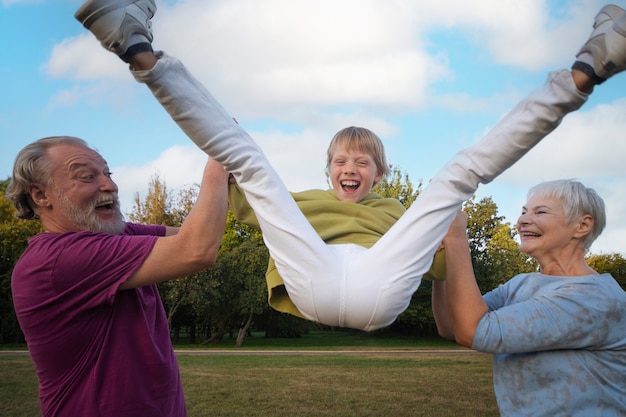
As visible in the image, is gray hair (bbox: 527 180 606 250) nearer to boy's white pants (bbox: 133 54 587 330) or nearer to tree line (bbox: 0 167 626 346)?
boy's white pants (bbox: 133 54 587 330)

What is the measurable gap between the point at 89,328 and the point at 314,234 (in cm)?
135

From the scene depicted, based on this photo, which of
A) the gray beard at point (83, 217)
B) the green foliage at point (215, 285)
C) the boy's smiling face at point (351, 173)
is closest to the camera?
the gray beard at point (83, 217)

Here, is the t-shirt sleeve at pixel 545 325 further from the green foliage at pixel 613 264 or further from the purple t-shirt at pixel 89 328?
the green foliage at pixel 613 264

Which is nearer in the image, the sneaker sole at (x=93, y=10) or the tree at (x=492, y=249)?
the sneaker sole at (x=93, y=10)

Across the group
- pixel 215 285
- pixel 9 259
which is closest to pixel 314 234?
pixel 215 285

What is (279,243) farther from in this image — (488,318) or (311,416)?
(311,416)

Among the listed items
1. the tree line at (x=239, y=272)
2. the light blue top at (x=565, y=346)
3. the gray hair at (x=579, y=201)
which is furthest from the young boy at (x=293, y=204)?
the tree line at (x=239, y=272)

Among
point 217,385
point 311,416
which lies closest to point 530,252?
point 311,416

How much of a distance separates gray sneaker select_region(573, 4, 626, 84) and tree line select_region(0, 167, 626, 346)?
2423 centimetres

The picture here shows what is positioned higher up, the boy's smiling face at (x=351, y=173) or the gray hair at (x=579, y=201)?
the boy's smiling face at (x=351, y=173)

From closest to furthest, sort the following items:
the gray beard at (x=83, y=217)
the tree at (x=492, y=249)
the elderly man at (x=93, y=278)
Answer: the elderly man at (x=93, y=278)
the gray beard at (x=83, y=217)
the tree at (x=492, y=249)

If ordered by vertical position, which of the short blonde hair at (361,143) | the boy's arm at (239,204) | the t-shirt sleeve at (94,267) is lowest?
the t-shirt sleeve at (94,267)

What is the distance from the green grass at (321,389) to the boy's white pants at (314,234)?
7136mm

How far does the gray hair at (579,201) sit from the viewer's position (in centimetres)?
295
